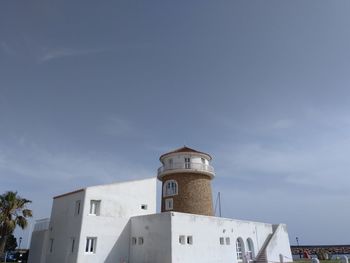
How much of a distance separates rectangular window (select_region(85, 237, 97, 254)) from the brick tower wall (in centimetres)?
816

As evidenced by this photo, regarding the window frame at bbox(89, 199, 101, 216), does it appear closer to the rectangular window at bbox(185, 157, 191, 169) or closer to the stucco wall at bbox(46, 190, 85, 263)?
the stucco wall at bbox(46, 190, 85, 263)

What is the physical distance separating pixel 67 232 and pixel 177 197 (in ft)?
30.7

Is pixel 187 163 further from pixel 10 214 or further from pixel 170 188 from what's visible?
pixel 10 214

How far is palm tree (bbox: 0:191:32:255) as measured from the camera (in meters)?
21.9

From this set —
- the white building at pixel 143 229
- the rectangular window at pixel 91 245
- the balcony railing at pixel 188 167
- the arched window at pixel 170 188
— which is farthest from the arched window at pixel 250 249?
the rectangular window at pixel 91 245

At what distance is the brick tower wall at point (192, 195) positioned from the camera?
24.9 metres

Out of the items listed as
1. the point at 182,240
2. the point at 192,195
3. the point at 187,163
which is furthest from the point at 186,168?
the point at 182,240

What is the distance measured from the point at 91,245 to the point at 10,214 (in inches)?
325

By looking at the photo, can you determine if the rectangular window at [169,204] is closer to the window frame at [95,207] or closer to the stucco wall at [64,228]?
the window frame at [95,207]

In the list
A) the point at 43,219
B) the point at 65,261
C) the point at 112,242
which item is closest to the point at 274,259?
the point at 112,242

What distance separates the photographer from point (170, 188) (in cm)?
2625

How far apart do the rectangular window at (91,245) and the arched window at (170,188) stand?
873 cm

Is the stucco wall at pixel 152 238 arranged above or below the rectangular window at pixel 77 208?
below

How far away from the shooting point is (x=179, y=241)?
61.9ft
